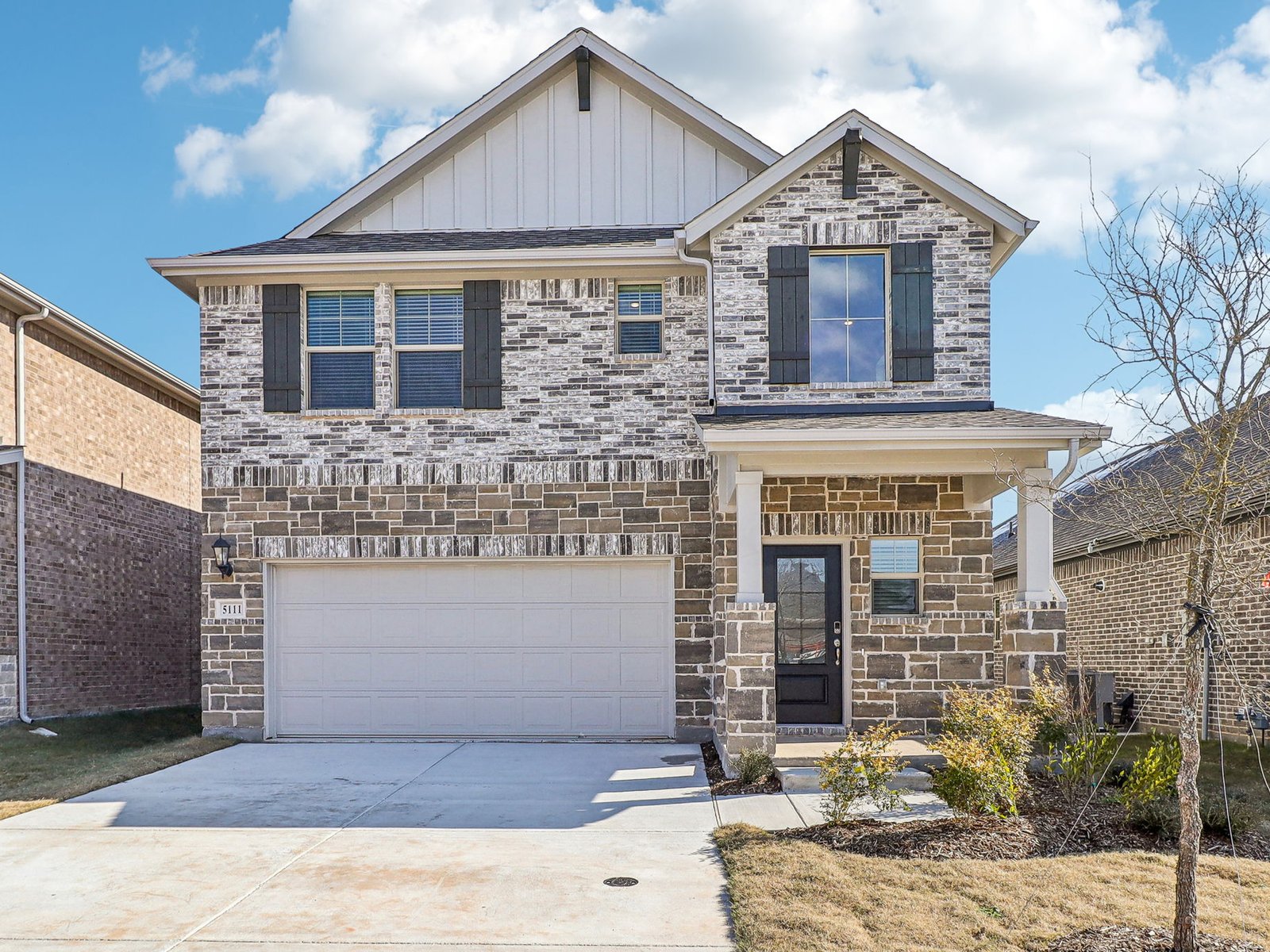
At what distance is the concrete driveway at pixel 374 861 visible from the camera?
5.42m

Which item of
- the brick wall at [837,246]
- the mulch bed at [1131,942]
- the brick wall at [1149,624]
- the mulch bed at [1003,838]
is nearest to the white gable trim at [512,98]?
the brick wall at [837,246]

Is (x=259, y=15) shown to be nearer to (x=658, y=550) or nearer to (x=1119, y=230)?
(x=658, y=550)

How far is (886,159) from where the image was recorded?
11.4 meters

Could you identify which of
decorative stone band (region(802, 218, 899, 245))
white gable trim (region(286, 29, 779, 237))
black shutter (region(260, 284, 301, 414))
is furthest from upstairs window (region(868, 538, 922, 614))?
black shutter (region(260, 284, 301, 414))

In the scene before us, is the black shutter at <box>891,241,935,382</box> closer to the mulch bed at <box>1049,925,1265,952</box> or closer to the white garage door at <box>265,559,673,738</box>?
the white garage door at <box>265,559,673,738</box>

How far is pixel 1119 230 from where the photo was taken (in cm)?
595

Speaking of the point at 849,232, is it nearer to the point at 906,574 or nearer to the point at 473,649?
the point at 906,574

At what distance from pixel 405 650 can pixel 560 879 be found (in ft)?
20.3

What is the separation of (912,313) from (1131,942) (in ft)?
24.2

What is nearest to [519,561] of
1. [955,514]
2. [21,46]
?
[955,514]

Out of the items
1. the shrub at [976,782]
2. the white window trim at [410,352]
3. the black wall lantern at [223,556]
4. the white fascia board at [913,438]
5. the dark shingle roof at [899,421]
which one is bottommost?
the shrub at [976,782]

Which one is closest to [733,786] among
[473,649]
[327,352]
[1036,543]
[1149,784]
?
[1149,784]

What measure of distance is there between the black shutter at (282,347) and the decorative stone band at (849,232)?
587 centimetres

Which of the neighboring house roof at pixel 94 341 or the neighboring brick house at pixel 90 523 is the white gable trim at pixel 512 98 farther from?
the neighboring brick house at pixel 90 523
